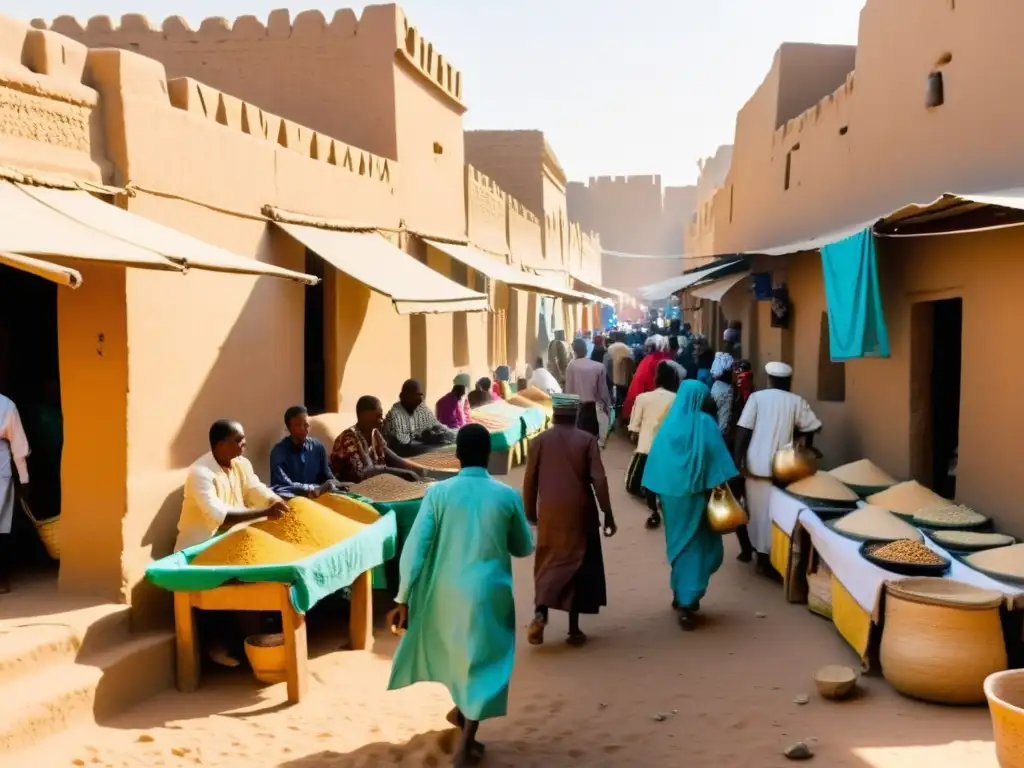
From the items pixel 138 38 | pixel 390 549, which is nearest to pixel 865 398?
pixel 390 549

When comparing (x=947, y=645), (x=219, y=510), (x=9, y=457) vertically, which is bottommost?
(x=947, y=645)

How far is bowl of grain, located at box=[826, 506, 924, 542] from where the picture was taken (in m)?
5.79

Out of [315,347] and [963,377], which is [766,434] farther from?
[315,347]

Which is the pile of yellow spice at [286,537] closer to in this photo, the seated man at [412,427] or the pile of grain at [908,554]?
the seated man at [412,427]

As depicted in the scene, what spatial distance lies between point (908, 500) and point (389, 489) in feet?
11.1

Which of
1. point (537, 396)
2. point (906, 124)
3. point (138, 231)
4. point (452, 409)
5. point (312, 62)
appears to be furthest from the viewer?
point (537, 396)

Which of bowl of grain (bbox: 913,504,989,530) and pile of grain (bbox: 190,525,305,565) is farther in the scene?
bowl of grain (bbox: 913,504,989,530)

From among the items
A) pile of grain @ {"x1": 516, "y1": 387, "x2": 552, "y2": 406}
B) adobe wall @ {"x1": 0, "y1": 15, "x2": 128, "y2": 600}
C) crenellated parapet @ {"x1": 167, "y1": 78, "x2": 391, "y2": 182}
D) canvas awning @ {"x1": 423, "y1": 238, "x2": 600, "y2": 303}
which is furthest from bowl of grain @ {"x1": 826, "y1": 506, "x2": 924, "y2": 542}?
pile of grain @ {"x1": 516, "y1": 387, "x2": 552, "y2": 406}

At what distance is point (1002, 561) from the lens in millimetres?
5121

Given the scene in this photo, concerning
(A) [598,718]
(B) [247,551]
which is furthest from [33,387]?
(A) [598,718]

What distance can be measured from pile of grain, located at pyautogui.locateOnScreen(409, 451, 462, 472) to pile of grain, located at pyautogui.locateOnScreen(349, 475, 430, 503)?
0.85 metres

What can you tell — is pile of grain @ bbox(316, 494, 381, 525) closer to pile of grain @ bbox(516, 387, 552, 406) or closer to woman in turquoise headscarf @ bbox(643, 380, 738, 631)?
woman in turquoise headscarf @ bbox(643, 380, 738, 631)

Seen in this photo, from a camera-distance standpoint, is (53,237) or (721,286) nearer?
(53,237)

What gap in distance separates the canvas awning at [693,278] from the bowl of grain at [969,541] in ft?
24.6
